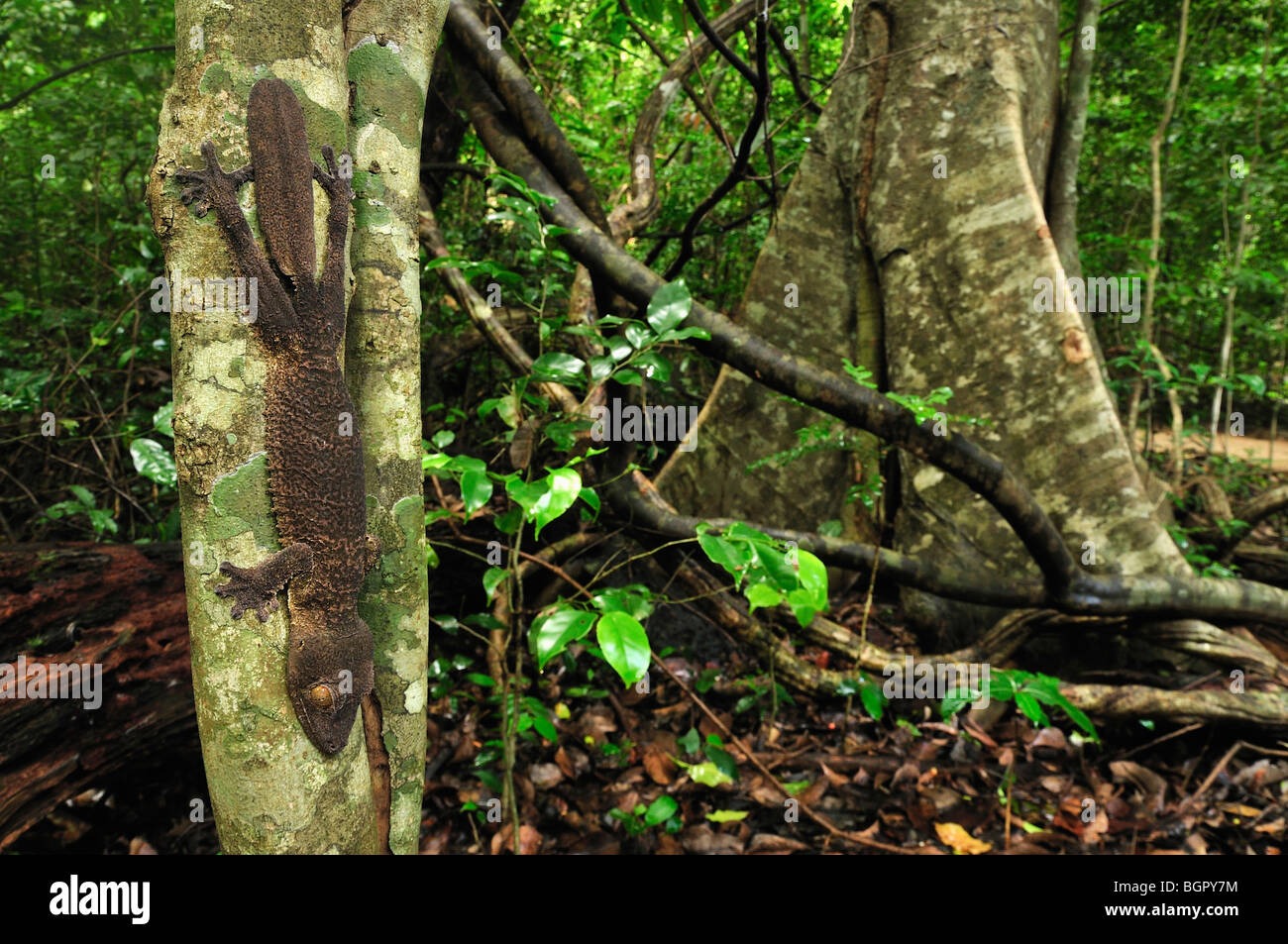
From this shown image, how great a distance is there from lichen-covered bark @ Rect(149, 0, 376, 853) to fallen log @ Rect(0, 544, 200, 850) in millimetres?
1122

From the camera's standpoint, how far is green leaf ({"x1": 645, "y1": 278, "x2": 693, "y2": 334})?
1.78 m

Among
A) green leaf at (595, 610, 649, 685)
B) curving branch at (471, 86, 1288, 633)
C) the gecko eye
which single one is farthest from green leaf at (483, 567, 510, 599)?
curving branch at (471, 86, 1288, 633)

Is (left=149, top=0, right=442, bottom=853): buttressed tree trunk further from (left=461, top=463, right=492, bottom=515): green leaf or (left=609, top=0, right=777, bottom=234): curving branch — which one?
(left=609, top=0, right=777, bottom=234): curving branch

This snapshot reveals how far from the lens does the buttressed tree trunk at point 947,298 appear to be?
2.83 meters

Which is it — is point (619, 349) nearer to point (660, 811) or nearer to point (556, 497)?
point (556, 497)

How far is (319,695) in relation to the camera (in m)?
1.05

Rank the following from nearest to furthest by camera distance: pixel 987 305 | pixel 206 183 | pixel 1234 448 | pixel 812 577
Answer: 1. pixel 206 183
2. pixel 812 577
3. pixel 987 305
4. pixel 1234 448

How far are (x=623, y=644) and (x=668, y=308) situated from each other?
0.91 m

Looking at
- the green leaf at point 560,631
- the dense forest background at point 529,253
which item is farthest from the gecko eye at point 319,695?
the dense forest background at point 529,253

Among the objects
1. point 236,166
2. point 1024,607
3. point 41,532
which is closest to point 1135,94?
point 1024,607

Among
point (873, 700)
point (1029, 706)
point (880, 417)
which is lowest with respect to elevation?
point (873, 700)

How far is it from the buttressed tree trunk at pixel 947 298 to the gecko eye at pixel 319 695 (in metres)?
2.63

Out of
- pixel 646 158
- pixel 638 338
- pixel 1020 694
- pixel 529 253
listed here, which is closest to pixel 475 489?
pixel 638 338

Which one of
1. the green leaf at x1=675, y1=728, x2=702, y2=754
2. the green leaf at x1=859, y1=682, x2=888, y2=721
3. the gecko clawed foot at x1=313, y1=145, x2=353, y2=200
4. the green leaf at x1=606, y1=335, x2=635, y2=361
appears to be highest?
the gecko clawed foot at x1=313, y1=145, x2=353, y2=200
